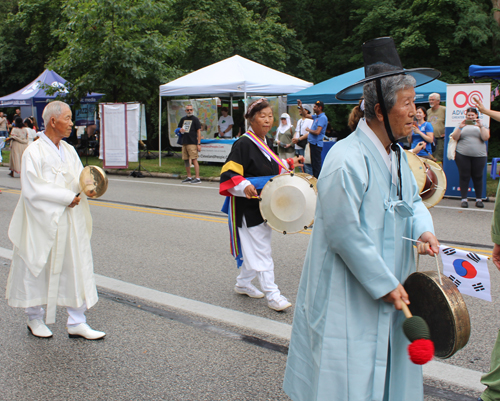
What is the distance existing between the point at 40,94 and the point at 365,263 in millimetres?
23627

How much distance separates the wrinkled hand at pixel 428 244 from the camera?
88.5 inches

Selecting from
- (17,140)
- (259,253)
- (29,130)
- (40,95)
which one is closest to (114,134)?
(29,130)

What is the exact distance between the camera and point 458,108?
1049cm

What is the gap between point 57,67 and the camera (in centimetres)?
2034

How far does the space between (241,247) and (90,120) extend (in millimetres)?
19855

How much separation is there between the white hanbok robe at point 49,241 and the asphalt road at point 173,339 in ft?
1.26

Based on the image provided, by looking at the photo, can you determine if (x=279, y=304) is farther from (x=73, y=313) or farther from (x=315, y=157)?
(x=315, y=157)

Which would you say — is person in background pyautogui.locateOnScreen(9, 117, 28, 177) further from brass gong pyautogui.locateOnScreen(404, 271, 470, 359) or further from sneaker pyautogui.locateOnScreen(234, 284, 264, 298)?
brass gong pyautogui.locateOnScreen(404, 271, 470, 359)

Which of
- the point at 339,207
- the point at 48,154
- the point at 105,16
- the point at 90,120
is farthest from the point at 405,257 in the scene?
the point at 90,120

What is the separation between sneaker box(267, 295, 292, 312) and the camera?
4.53 metres

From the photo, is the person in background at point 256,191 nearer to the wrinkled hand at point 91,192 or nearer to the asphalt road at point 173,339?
the asphalt road at point 173,339

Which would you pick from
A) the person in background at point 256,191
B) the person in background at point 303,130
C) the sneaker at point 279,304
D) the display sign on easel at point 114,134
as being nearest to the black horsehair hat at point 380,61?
the person in background at point 256,191

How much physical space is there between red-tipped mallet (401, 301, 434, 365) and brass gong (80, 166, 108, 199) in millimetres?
2714

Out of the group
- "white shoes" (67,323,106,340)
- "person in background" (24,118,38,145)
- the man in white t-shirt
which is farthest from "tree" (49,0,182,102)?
"white shoes" (67,323,106,340)
